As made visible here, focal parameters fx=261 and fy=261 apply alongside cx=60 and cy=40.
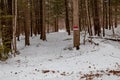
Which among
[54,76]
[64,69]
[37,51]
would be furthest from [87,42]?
[54,76]

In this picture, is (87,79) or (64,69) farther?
(64,69)

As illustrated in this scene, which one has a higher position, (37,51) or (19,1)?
(19,1)

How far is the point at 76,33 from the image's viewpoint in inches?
776

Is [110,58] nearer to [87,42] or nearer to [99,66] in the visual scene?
[99,66]

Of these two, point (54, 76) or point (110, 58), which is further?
point (110, 58)

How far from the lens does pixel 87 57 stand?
54.6 ft

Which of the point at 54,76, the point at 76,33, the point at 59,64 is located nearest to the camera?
the point at 54,76

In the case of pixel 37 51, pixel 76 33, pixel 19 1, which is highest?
pixel 19 1

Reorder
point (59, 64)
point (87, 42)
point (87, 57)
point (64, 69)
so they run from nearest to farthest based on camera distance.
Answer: point (64, 69)
point (59, 64)
point (87, 57)
point (87, 42)

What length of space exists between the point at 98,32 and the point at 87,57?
39.2ft

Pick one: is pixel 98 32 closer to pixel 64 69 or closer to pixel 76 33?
pixel 76 33

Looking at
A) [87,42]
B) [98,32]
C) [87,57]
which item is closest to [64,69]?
[87,57]

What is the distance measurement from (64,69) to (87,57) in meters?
3.18

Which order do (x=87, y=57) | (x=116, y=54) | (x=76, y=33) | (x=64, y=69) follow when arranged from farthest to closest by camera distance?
(x=76, y=33) < (x=116, y=54) < (x=87, y=57) < (x=64, y=69)
